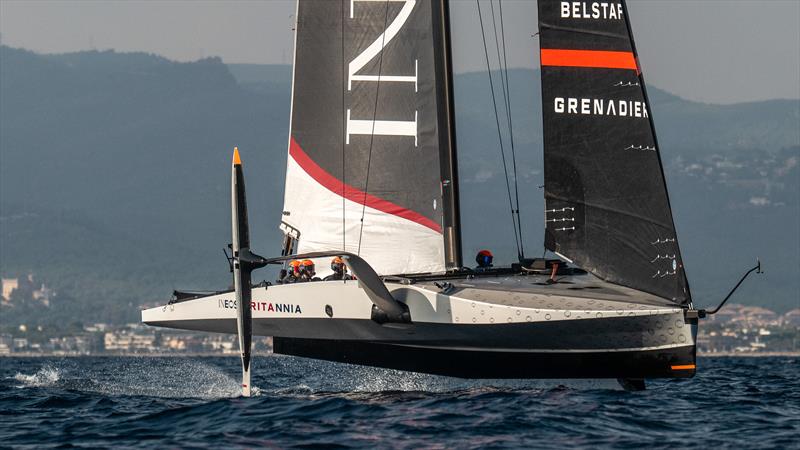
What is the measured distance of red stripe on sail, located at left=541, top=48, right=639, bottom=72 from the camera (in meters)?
24.8

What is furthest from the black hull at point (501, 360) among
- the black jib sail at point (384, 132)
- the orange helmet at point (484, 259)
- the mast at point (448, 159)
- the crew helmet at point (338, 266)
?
the orange helmet at point (484, 259)

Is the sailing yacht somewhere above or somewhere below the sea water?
above

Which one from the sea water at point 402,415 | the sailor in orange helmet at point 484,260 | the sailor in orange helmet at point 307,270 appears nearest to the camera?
the sea water at point 402,415

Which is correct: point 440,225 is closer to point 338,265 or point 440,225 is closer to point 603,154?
point 338,265

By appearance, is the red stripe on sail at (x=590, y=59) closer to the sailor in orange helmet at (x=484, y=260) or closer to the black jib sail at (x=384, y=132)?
the black jib sail at (x=384, y=132)

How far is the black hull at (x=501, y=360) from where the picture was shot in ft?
77.8

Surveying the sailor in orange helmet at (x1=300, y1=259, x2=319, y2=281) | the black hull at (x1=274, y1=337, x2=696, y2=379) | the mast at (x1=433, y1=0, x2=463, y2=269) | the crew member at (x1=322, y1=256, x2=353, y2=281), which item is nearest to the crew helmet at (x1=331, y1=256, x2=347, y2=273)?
the crew member at (x1=322, y1=256, x2=353, y2=281)

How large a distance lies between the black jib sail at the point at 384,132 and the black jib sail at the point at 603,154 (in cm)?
314

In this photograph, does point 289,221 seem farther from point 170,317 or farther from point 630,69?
point 630,69

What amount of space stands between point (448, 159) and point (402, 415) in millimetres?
7413

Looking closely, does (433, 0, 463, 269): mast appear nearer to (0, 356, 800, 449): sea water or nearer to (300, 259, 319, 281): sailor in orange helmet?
(300, 259, 319, 281): sailor in orange helmet

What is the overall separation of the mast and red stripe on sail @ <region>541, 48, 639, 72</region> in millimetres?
3010

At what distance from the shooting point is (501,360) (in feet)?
82.0

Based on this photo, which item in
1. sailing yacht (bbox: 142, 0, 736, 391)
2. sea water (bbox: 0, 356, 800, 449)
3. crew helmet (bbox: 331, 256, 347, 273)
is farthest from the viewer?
crew helmet (bbox: 331, 256, 347, 273)
